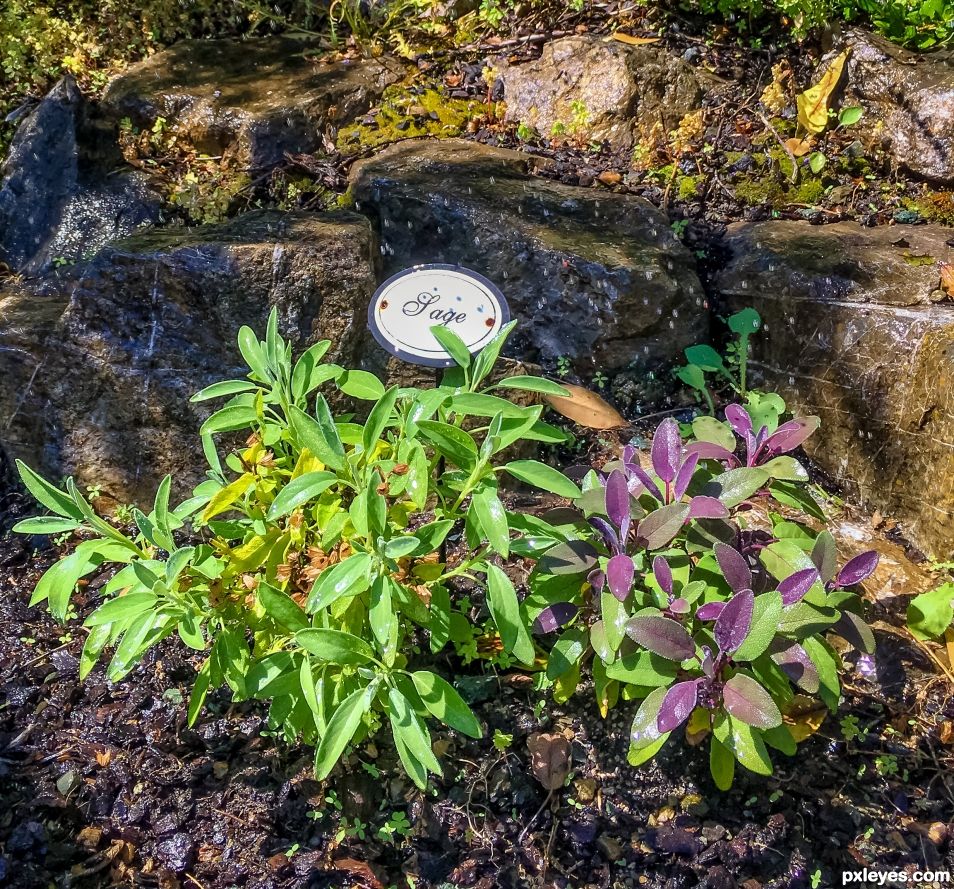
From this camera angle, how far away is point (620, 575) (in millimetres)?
1645

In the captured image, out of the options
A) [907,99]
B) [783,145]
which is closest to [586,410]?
[783,145]

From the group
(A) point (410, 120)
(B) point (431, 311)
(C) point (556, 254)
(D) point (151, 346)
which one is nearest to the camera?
(B) point (431, 311)

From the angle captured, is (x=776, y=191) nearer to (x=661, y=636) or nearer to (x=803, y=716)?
(x=803, y=716)

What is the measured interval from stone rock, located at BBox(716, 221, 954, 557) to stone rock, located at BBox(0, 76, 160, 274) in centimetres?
288

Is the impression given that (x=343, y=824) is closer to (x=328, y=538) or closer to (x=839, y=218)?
(x=328, y=538)

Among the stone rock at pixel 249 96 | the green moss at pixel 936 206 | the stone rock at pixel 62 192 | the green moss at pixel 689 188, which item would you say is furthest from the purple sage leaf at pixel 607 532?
the stone rock at pixel 62 192

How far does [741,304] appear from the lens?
326 cm

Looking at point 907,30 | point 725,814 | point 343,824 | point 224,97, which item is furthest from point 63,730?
point 907,30

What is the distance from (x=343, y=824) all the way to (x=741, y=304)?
2.43 meters

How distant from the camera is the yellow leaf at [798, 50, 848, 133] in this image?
3582 mm

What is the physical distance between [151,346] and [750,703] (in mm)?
2183

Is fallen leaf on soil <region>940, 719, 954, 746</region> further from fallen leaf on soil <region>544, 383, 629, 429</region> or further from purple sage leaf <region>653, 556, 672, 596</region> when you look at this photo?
fallen leaf on soil <region>544, 383, 629, 429</region>

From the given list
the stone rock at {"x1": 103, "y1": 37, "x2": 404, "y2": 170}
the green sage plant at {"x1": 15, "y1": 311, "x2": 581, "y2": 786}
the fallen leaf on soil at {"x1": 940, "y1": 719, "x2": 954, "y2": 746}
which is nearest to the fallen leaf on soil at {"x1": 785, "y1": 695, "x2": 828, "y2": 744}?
the fallen leaf on soil at {"x1": 940, "y1": 719, "x2": 954, "y2": 746}

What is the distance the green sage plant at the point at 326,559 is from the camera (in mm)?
1483
